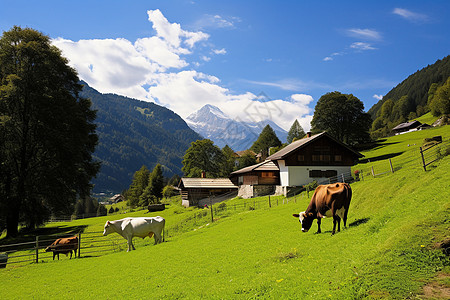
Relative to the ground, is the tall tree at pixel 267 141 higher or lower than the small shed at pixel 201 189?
higher

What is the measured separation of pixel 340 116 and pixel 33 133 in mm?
66476

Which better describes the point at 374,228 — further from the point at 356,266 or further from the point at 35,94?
the point at 35,94

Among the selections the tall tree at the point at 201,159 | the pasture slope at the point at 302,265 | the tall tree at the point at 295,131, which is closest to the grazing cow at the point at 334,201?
the pasture slope at the point at 302,265

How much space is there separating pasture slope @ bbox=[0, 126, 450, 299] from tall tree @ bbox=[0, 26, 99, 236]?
15999 mm

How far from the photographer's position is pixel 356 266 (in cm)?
788

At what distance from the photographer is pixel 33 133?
104 ft

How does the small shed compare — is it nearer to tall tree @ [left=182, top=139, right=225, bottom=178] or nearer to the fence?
tall tree @ [left=182, top=139, right=225, bottom=178]

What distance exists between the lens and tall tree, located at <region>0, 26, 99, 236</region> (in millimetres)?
29984

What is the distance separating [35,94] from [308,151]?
36.1 metres

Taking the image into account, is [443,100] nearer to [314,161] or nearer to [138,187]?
[314,161]

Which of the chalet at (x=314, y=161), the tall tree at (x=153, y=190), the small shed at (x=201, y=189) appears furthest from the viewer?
the tall tree at (x=153, y=190)

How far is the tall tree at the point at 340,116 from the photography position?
2852 inches

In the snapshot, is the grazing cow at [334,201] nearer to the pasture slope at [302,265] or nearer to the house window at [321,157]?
the pasture slope at [302,265]

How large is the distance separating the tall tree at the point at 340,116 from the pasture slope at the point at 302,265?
59856 millimetres
